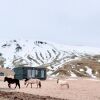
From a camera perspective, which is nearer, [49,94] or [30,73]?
[49,94]

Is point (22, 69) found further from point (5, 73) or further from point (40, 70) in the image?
point (5, 73)

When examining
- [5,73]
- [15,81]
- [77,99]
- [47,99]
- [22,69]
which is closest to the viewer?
[47,99]

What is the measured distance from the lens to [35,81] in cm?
5075

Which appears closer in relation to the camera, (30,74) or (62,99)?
(62,99)

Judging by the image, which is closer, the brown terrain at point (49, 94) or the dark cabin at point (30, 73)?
the brown terrain at point (49, 94)

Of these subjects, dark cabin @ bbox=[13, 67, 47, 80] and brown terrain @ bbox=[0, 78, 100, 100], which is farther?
dark cabin @ bbox=[13, 67, 47, 80]

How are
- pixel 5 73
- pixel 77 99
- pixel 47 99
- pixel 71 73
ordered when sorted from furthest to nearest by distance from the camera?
1. pixel 71 73
2. pixel 5 73
3. pixel 77 99
4. pixel 47 99

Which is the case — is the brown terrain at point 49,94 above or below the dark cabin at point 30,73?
above

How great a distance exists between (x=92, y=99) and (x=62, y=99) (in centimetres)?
315

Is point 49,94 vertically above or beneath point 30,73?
above

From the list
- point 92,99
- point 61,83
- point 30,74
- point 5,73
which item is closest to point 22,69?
point 30,74

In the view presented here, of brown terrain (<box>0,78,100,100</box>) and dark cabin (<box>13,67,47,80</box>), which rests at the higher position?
brown terrain (<box>0,78,100,100</box>)

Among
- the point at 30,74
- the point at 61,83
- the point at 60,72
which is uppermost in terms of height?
the point at 61,83

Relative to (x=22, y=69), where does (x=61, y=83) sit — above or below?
above
